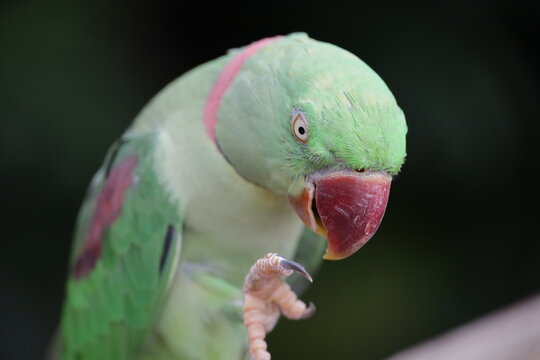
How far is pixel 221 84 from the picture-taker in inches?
61.1

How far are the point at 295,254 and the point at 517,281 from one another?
1351 millimetres

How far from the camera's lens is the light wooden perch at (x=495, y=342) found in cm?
193

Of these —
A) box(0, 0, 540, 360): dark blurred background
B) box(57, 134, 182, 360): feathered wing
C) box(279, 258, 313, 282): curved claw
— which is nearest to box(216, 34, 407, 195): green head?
box(279, 258, 313, 282): curved claw

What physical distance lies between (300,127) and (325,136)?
0.21 ft

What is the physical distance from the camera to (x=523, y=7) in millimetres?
2689

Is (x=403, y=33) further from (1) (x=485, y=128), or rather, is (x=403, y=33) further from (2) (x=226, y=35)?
(2) (x=226, y=35)

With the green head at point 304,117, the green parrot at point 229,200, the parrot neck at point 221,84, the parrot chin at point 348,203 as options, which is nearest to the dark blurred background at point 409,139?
the green parrot at point 229,200

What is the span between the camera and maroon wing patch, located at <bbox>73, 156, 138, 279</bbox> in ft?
5.86

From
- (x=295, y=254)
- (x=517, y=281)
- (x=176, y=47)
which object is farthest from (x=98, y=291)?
(x=517, y=281)

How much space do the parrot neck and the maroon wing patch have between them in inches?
11.3

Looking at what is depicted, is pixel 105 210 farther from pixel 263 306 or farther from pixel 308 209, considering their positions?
pixel 308 209

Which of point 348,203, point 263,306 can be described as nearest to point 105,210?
point 263,306

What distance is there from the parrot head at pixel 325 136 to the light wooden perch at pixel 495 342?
0.83 meters

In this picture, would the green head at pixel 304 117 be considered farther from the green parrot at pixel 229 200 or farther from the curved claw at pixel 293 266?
the curved claw at pixel 293 266
